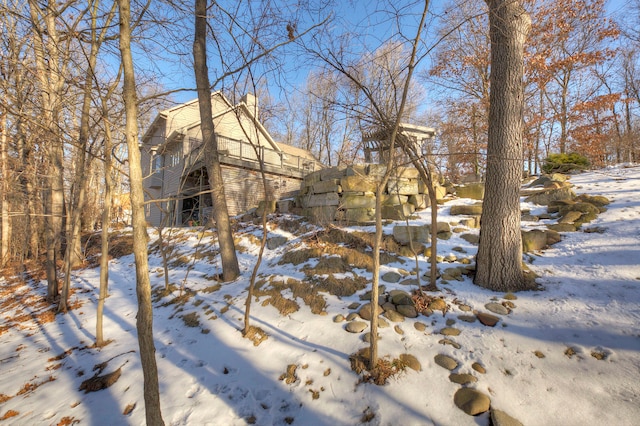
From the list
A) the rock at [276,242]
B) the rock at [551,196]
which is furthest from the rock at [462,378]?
the rock at [551,196]

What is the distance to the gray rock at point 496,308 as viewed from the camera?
3318mm

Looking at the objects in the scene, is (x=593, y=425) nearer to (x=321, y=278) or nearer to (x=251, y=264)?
(x=321, y=278)

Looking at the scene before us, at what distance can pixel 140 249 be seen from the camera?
2012 mm

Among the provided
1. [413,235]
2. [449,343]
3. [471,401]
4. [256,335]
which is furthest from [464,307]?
[256,335]

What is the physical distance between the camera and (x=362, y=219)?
733 cm

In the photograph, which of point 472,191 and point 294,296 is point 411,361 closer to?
point 294,296

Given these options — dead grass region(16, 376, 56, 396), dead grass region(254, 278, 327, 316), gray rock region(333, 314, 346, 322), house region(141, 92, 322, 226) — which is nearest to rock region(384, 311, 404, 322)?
gray rock region(333, 314, 346, 322)

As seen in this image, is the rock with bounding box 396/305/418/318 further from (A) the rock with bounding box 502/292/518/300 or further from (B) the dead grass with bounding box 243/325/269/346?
(B) the dead grass with bounding box 243/325/269/346

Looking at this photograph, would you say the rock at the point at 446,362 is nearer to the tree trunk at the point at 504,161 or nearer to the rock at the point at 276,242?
the tree trunk at the point at 504,161

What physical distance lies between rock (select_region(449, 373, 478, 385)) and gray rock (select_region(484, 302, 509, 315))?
1220 millimetres

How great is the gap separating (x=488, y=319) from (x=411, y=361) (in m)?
1.23

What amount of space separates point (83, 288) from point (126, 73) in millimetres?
7225

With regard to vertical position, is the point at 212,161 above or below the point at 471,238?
above

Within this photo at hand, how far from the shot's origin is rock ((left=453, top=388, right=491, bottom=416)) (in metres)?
2.15
